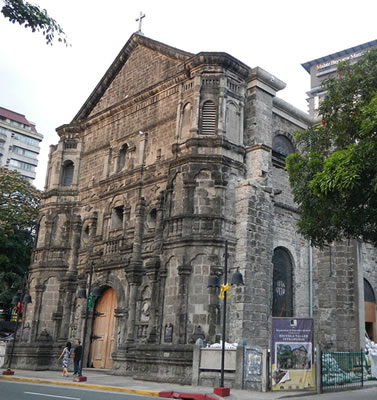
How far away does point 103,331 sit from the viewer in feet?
75.4

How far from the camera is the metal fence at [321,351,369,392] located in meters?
15.8

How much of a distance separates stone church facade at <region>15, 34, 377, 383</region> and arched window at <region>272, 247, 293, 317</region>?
0.22 ft

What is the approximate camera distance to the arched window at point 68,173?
27916 mm

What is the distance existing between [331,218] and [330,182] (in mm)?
2138

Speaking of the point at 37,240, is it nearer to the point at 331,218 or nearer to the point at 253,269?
the point at 253,269

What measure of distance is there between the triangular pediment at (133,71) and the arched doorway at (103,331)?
10.2m

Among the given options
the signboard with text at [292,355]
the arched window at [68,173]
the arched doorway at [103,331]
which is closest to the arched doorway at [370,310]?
the signboard with text at [292,355]

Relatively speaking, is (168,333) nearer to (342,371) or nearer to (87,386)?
(87,386)

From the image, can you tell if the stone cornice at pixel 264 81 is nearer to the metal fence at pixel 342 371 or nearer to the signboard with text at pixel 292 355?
the signboard with text at pixel 292 355

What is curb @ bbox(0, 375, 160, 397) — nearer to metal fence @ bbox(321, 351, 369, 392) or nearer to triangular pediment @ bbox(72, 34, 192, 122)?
metal fence @ bbox(321, 351, 369, 392)

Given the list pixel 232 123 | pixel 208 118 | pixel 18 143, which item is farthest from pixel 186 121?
pixel 18 143

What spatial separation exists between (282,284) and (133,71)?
13.1m

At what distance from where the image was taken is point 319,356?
15.6m

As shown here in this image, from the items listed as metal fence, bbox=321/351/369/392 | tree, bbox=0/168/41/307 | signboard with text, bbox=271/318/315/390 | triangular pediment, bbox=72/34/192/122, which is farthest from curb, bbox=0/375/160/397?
tree, bbox=0/168/41/307
